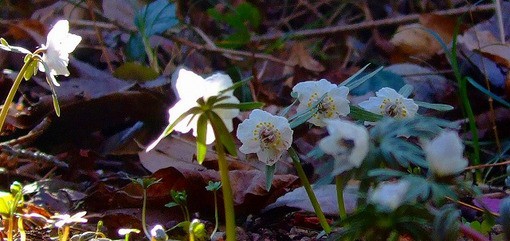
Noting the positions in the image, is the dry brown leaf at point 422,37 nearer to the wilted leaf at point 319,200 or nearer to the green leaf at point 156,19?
the green leaf at point 156,19

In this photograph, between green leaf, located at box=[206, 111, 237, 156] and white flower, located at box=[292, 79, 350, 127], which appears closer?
green leaf, located at box=[206, 111, 237, 156]

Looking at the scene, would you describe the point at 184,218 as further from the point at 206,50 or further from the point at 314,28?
the point at 314,28

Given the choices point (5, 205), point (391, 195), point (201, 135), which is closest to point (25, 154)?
point (5, 205)

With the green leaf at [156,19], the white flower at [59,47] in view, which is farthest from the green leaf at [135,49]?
the white flower at [59,47]

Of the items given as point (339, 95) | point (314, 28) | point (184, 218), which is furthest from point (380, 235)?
point (314, 28)

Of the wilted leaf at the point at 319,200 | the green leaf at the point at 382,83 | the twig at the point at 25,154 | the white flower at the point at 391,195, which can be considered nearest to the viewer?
the white flower at the point at 391,195

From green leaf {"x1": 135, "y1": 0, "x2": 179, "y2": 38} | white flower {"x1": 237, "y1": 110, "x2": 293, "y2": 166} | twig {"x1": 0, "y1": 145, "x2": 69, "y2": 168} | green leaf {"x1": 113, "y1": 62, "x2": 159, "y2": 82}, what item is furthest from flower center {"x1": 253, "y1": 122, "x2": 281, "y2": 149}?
green leaf {"x1": 135, "y1": 0, "x2": 179, "y2": 38}

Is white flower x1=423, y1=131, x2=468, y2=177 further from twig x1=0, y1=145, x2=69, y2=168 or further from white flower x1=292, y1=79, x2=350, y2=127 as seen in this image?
twig x1=0, y1=145, x2=69, y2=168
